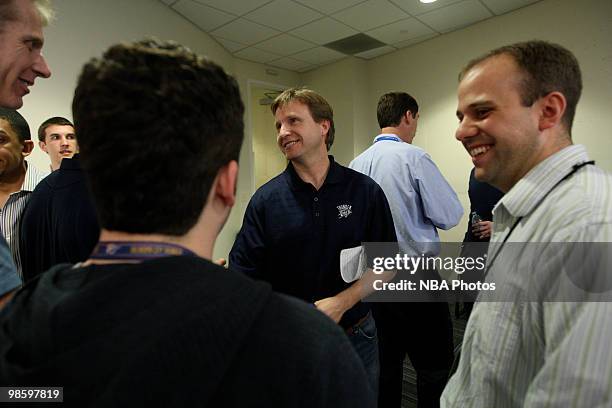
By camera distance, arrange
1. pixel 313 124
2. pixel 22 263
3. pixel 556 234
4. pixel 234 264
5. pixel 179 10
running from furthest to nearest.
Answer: pixel 179 10, pixel 313 124, pixel 234 264, pixel 22 263, pixel 556 234

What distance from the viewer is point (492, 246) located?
95 cm

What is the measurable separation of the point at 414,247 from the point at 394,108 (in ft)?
3.02

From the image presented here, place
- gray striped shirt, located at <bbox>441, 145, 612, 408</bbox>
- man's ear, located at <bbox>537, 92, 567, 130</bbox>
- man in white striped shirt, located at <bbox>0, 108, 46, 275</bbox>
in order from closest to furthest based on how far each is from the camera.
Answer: gray striped shirt, located at <bbox>441, 145, 612, 408</bbox> → man's ear, located at <bbox>537, 92, 567, 130</bbox> → man in white striped shirt, located at <bbox>0, 108, 46, 275</bbox>

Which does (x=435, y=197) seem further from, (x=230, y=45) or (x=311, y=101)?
(x=230, y=45)

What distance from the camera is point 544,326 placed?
718mm

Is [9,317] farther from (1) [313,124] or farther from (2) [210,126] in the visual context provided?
(1) [313,124]

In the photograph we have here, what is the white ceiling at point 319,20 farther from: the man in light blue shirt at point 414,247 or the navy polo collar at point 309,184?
the navy polo collar at point 309,184

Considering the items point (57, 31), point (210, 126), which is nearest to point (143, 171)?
point (210, 126)

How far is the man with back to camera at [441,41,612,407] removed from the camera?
652 millimetres

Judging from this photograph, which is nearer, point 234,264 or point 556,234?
point 556,234

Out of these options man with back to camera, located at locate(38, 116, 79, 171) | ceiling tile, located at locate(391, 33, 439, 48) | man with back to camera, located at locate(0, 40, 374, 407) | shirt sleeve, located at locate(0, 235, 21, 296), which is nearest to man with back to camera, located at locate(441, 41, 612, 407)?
man with back to camera, located at locate(0, 40, 374, 407)

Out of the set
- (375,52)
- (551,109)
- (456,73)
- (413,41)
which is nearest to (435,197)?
(551,109)

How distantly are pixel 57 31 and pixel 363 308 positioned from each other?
3.05m

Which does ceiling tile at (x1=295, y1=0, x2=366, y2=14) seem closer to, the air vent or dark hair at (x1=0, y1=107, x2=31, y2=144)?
the air vent
